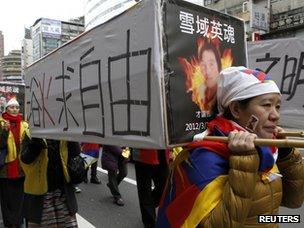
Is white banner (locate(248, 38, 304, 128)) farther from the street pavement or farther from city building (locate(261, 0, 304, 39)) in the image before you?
city building (locate(261, 0, 304, 39))

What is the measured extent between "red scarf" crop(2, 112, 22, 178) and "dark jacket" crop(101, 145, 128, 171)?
186cm

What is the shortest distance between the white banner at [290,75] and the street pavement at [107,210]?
1149 mm

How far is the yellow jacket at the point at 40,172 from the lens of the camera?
3.54 metres

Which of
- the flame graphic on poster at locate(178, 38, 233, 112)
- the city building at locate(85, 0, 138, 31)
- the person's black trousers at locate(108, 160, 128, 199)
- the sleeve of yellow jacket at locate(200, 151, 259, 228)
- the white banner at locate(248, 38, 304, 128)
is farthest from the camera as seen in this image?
the city building at locate(85, 0, 138, 31)

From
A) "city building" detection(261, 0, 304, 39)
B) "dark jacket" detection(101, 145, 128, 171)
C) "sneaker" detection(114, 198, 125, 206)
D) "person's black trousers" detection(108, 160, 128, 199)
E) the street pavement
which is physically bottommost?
the street pavement

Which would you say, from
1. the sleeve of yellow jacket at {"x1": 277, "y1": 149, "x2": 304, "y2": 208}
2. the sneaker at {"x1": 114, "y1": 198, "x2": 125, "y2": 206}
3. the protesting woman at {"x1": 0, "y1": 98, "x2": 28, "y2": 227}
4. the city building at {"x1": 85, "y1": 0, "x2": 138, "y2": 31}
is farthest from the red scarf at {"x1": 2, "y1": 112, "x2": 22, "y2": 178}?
the city building at {"x1": 85, "y1": 0, "x2": 138, "y2": 31}

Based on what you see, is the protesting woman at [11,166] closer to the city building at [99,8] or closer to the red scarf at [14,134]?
the red scarf at [14,134]

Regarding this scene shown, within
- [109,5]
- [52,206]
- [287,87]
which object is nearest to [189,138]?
[52,206]

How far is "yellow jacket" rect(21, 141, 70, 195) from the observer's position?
354 centimetres

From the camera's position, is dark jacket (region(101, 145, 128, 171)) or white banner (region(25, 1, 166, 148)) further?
dark jacket (region(101, 145, 128, 171))

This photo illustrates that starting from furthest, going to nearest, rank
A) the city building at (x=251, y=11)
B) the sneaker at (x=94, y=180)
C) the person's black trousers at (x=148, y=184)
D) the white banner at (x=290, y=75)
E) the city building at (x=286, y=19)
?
the city building at (x=251, y=11) < the city building at (x=286, y=19) < the sneaker at (x=94, y=180) < the person's black trousers at (x=148, y=184) < the white banner at (x=290, y=75)

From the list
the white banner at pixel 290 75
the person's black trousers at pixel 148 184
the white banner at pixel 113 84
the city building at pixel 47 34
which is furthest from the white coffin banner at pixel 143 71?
the city building at pixel 47 34

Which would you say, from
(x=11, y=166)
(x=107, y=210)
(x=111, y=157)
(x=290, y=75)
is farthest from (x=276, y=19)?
(x=11, y=166)

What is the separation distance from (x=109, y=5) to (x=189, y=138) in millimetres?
65227
